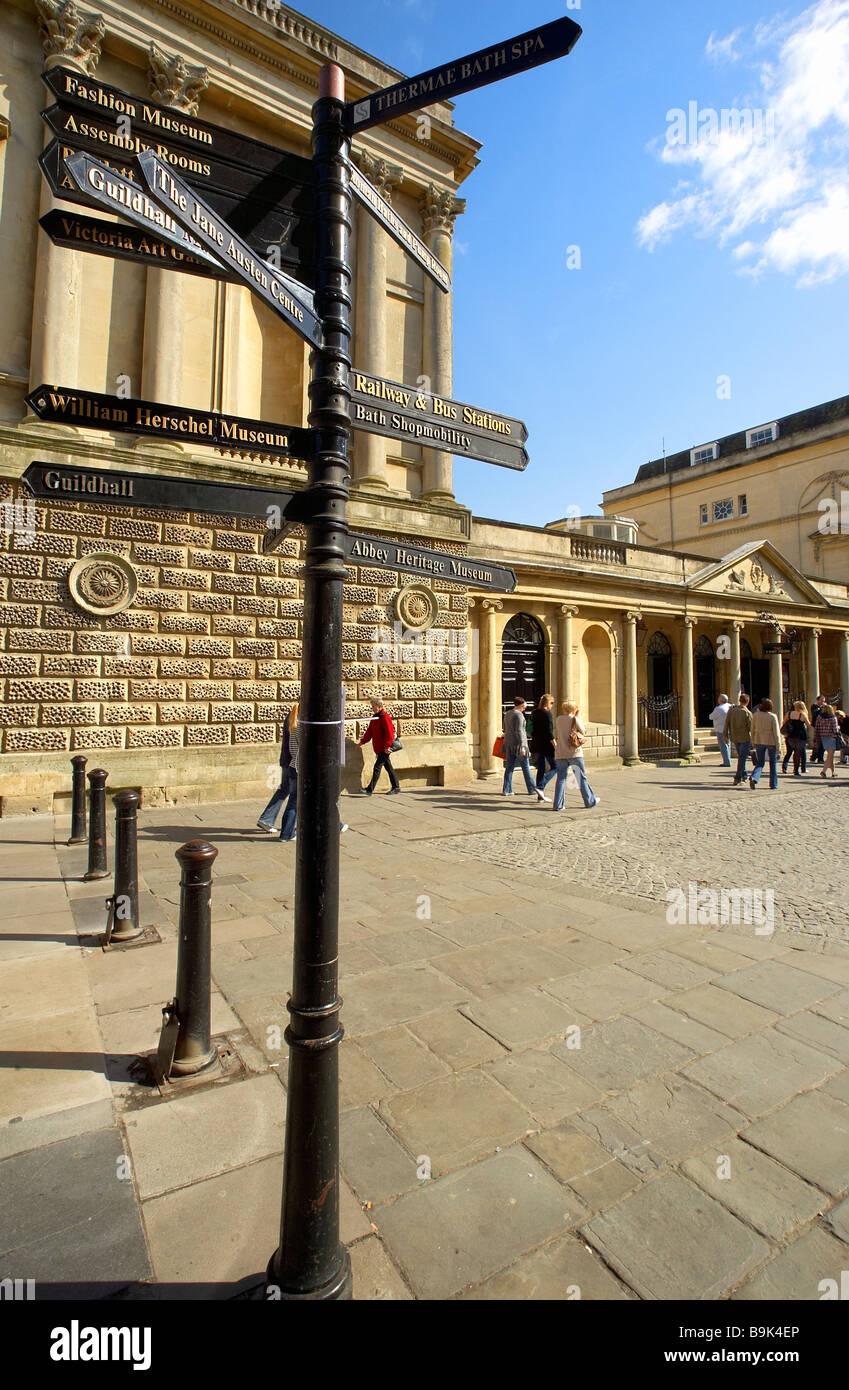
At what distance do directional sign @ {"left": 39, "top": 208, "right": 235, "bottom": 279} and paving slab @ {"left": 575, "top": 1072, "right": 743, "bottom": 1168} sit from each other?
11.3 feet

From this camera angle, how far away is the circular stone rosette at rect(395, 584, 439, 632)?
41.9ft

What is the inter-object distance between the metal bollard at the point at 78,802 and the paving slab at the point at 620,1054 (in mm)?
6106

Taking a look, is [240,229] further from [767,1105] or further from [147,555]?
[147,555]

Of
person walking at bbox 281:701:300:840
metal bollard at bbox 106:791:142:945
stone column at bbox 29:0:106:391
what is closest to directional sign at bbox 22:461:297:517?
metal bollard at bbox 106:791:142:945

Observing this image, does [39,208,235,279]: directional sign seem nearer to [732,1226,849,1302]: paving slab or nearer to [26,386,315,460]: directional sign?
[26,386,315,460]: directional sign

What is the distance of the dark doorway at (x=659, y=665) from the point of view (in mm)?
22156

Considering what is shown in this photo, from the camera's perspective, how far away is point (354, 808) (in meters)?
10.5

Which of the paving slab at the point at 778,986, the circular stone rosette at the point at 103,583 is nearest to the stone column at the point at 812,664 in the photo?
the paving slab at the point at 778,986

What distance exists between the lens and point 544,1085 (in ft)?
9.81

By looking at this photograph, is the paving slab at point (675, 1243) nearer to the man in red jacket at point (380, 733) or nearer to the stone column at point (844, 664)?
the man in red jacket at point (380, 733)
